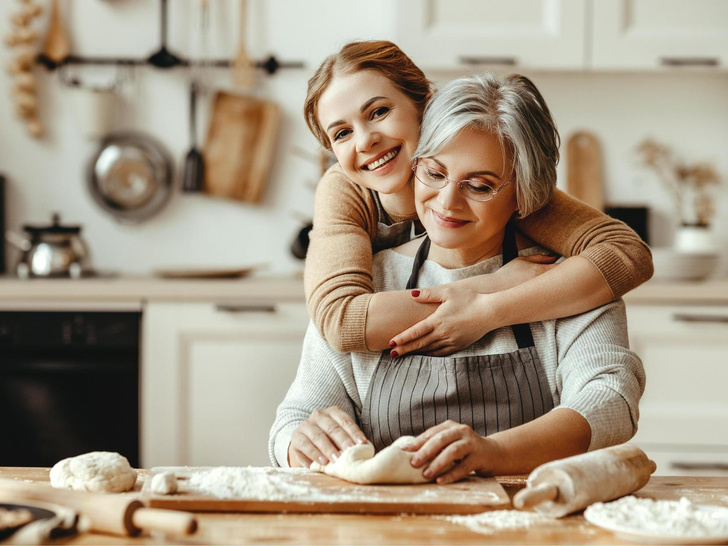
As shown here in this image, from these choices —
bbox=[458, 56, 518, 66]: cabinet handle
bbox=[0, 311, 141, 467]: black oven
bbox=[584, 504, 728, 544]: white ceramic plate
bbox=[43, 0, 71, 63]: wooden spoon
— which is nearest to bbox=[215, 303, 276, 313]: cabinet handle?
bbox=[0, 311, 141, 467]: black oven

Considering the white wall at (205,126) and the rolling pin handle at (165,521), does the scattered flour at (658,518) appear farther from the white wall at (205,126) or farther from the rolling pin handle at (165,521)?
the white wall at (205,126)

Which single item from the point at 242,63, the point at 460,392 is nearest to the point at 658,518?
the point at 460,392

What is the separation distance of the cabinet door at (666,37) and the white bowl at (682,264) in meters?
0.66

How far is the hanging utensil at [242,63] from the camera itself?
131 inches

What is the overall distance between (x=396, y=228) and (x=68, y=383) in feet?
5.43

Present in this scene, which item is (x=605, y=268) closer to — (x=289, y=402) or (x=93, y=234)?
A: (x=289, y=402)

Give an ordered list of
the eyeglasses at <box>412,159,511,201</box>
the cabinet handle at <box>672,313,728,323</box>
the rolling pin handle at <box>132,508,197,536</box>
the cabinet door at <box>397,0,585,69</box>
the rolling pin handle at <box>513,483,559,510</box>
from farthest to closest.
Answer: the cabinet door at <box>397,0,585,69</box>
the cabinet handle at <box>672,313,728,323</box>
the eyeglasses at <box>412,159,511,201</box>
the rolling pin handle at <box>513,483,559,510</box>
the rolling pin handle at <box>132,508,197,536</box>

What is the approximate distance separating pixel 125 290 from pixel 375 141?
1.58m

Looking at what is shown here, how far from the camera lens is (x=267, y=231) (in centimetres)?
341

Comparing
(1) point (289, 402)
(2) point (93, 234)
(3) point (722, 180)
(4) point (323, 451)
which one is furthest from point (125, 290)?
(3) point (722, 180)

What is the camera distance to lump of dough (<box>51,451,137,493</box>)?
3.73 feet

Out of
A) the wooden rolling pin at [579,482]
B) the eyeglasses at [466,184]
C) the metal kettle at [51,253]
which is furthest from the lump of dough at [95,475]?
the metal kettle at [51,253]

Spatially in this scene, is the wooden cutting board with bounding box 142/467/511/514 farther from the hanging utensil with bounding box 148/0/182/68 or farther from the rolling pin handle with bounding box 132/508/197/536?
the hanging utensil with bounding box 148/0/182/68

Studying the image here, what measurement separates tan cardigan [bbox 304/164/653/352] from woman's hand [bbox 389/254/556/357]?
3.1 inches
